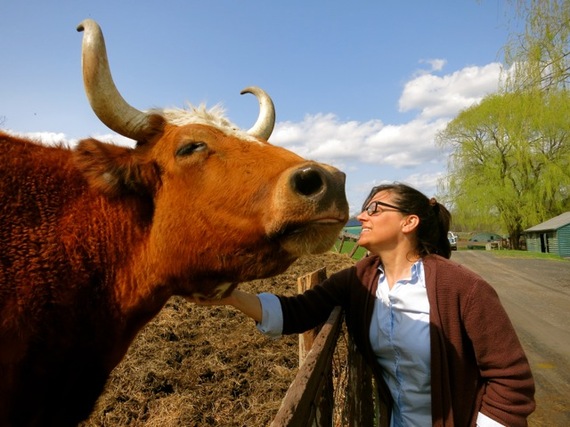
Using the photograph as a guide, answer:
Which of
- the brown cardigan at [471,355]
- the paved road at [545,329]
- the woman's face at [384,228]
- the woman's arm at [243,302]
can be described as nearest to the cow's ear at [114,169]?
the woman's arm at [243,302]

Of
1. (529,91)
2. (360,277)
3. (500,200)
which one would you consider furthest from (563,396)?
(500,200)

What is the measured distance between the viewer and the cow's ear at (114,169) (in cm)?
216

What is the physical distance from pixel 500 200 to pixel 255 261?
45311 millimetres

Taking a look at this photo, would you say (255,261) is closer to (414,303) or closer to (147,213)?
(147,213)

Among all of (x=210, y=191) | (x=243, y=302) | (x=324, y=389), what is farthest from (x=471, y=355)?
(x=210, y=191)

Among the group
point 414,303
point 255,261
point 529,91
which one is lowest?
point 414,303

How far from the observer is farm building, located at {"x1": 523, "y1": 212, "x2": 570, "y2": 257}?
36.0 meters

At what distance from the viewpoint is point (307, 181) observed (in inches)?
77.9

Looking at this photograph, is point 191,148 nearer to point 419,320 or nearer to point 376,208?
point 376,208

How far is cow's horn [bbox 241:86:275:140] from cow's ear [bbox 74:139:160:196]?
3.18ft

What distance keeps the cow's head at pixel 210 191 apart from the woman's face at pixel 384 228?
0.97 metres

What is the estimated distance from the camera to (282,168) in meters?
2.10

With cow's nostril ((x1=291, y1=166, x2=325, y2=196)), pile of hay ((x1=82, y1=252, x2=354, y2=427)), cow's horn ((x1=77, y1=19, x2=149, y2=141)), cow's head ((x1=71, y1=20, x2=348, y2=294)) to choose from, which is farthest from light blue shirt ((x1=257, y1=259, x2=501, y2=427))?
pile of hay ((x1=82, y1=252, x2=354, y2=427))

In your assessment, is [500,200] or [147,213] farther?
[500,200]
